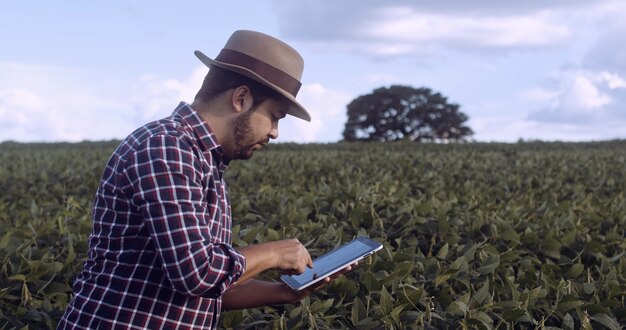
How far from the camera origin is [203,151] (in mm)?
2746

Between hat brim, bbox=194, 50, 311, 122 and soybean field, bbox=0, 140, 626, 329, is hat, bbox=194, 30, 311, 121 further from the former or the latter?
soybean field, bbox=0, 140, 626, 329

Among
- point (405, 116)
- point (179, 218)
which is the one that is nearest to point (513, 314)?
point (179, 218)

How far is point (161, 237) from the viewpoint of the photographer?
2.48m

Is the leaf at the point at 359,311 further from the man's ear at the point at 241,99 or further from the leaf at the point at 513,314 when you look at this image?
the man's ear at the point at 241,99

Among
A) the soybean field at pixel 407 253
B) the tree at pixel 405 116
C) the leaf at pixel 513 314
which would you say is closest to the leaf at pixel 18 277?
the soybean field at pixel 407 253

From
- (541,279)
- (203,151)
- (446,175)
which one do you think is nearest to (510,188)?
(446,175)

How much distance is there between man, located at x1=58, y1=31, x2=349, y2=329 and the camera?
250cm

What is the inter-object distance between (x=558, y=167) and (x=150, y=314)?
31.9 ft

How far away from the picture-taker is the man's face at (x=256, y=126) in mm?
2779

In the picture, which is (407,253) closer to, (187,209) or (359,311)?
(359,311)

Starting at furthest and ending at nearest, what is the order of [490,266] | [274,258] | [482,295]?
[490,266]
[482,295]
[274,258]

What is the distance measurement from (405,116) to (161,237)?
1842 inches

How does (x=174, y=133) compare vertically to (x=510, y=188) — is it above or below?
above

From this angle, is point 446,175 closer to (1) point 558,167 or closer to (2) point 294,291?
(1) point 558,167
